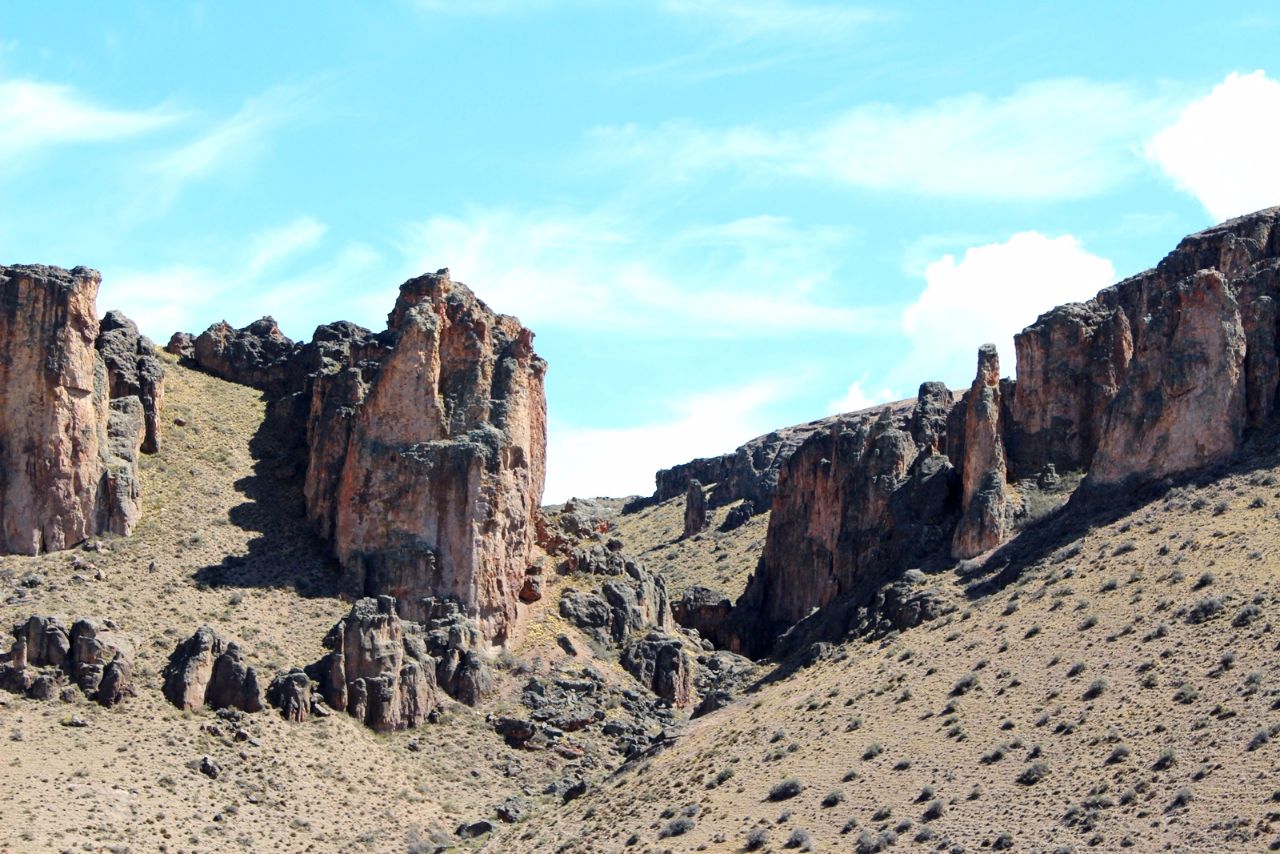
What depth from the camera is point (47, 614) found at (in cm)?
10394

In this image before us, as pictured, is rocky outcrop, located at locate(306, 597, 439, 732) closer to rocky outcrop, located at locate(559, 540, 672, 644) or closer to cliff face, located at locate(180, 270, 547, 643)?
cliff face, located at locate(180, 270, 547, 643)

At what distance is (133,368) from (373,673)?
23.3 m

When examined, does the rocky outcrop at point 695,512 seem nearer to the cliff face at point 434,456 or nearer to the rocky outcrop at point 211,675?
the cliff face at point 434,456

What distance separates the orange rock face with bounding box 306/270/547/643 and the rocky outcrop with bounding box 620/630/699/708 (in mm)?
6916

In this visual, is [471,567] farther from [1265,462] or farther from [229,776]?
[1265,462]

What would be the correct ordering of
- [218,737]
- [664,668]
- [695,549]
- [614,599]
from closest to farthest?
[218,737] → [664,668] → [614,599] → [695,549]

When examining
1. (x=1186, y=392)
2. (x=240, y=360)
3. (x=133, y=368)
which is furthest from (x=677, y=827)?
(x=240, y=360)

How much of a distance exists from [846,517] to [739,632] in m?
13.4

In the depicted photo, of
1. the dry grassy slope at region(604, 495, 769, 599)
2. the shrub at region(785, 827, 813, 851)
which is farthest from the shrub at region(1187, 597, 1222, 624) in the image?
the dry grassy slope at region(604, 495, 769, 599)

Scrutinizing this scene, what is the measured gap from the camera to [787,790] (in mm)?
90562

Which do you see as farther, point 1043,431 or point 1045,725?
point 1043,431

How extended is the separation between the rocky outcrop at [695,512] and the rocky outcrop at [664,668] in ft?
182

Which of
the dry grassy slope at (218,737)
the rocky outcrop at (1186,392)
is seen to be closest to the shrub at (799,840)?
the dry grassy slope at (218,737)

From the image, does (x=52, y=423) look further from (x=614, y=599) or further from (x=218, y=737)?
(x=614, y=599)
